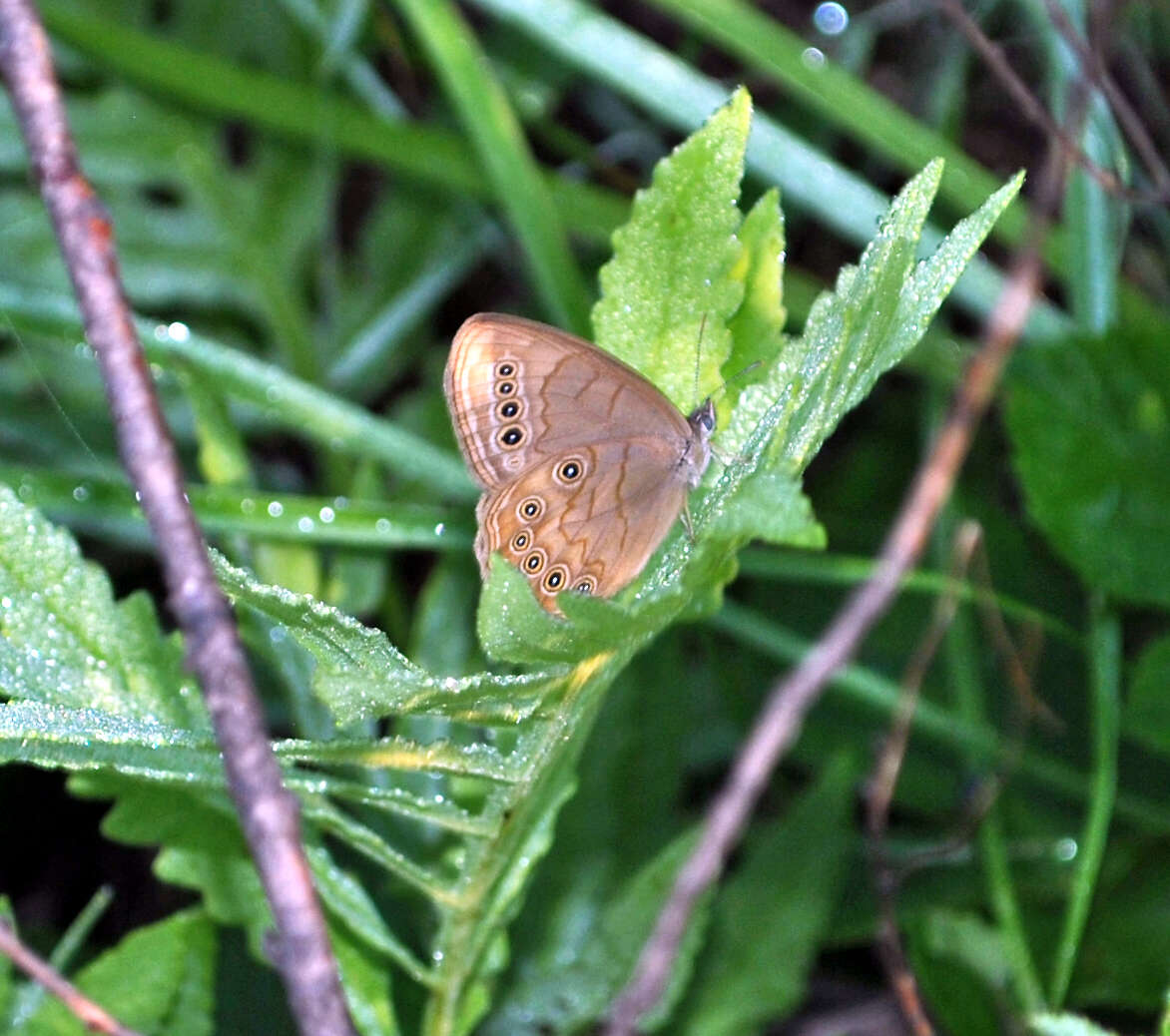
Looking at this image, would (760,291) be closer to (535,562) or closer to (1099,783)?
(535,562)

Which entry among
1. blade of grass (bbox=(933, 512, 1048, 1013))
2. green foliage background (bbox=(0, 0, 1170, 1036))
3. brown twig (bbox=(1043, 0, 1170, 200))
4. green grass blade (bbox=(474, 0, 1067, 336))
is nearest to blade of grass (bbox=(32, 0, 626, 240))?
green foliage background (bbox=(0, 0, 1170, 1036))

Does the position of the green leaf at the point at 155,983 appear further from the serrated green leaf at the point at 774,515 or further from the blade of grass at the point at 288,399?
the serrated green leaf at the point at 774,515

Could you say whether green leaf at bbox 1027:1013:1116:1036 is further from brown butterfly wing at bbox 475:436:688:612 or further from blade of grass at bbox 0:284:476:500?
blade of grass at bbox 0:284:476:500

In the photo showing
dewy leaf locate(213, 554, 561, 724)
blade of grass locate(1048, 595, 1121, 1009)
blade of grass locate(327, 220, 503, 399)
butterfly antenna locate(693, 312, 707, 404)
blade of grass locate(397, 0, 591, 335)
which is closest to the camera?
dewy leaf locate(213, 554, 561, 724)

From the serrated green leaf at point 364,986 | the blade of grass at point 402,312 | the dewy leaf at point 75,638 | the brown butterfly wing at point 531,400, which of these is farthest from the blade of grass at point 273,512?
the blade of grass at point 402,312

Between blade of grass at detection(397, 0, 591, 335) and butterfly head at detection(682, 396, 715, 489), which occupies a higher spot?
blade of grass at detection(397, 0, 591, 335)

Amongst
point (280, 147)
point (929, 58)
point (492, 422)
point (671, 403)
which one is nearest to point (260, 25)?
point (280, 147)

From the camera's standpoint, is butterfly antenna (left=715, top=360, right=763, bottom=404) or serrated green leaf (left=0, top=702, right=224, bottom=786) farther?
butterfly antenna (left=715, top=360, right=763, bottom=404)
